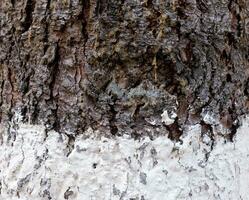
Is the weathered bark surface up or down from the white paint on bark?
up

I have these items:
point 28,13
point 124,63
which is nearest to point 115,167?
point 124,63

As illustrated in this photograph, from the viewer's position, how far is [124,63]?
1.16 m

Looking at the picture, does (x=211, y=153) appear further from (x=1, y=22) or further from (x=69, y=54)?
(x=1, y=22)

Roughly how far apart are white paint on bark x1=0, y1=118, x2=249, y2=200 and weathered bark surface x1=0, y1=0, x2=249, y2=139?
28 millimetres

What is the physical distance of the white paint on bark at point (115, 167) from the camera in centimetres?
115

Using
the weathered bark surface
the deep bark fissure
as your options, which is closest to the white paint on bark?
the weathered bark surface

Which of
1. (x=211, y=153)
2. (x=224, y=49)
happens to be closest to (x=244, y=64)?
(x=224, y=49)

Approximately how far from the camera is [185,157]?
1.17 metres

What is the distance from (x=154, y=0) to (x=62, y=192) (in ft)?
1.37

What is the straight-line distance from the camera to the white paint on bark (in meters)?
1.15

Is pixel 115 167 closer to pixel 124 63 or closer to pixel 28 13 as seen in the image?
pixel 124 63

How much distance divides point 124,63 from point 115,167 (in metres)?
0.20

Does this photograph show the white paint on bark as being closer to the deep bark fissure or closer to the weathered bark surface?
the weathered bark surface

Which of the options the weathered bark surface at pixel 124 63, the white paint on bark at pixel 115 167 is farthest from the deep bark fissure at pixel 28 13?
the white paint on bark at pixel 115 167
